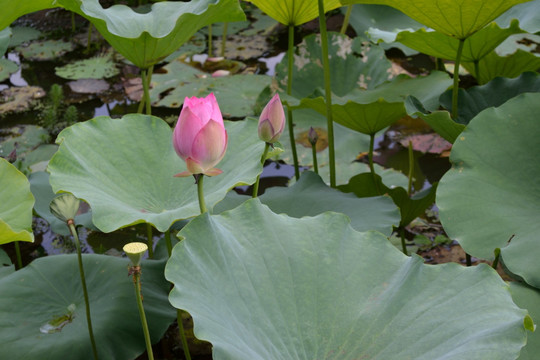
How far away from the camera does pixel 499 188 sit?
1.19m

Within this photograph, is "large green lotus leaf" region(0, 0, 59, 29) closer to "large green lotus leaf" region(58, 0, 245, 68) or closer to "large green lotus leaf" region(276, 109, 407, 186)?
"large green lotus leaf" region(58, 0, 245, 68)

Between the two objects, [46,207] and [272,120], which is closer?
[272,120]

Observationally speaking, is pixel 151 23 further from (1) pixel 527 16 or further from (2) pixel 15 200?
(1) pixel 527 16

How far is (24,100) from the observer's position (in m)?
2.85

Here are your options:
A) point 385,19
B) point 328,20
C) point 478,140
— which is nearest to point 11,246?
point 478,140

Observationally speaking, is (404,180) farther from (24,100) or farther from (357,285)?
Result: (24,100)

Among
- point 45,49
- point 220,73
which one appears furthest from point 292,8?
point 45,49

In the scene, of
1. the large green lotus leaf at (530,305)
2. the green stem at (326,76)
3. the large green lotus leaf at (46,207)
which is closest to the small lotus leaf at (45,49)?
the large green lotus leaf at (46,207)

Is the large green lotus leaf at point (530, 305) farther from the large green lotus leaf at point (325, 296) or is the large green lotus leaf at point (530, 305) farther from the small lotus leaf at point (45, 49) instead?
the small lotus leaf at point (45, 49)

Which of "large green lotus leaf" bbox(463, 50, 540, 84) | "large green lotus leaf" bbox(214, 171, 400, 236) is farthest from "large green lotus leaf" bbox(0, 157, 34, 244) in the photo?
"large green lotus leaf" bbox(463, 50, 540, 84)

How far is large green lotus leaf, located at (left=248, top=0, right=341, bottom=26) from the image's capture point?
163 cm

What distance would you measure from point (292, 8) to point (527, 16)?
63 cm

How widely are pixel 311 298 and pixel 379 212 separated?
0.48 meters

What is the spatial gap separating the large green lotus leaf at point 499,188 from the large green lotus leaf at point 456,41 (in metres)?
0.27
